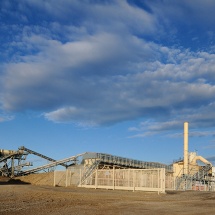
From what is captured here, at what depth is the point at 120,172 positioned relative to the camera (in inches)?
1325

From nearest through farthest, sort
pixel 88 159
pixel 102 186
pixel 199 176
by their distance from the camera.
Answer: pixel 102 186 → pixel 88 159 → pixel 199 176

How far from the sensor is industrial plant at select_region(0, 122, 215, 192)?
102 feet

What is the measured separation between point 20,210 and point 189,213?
6.92m

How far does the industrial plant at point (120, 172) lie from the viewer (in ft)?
Result: 102

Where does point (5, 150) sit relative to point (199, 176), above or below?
above

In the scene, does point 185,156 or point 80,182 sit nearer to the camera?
point 80,182

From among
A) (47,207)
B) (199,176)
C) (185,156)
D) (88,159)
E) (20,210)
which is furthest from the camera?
(185,156)

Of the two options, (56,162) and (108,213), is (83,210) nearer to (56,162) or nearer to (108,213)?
(108,213)

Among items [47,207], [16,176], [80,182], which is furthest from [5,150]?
[47,207]

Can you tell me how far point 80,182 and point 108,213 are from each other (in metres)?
25.5

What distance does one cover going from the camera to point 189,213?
1462 centimetres

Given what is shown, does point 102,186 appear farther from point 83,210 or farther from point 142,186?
point 83,210

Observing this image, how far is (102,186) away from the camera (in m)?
35.2

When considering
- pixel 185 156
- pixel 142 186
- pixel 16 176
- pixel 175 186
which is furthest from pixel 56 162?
pixel 142 186
